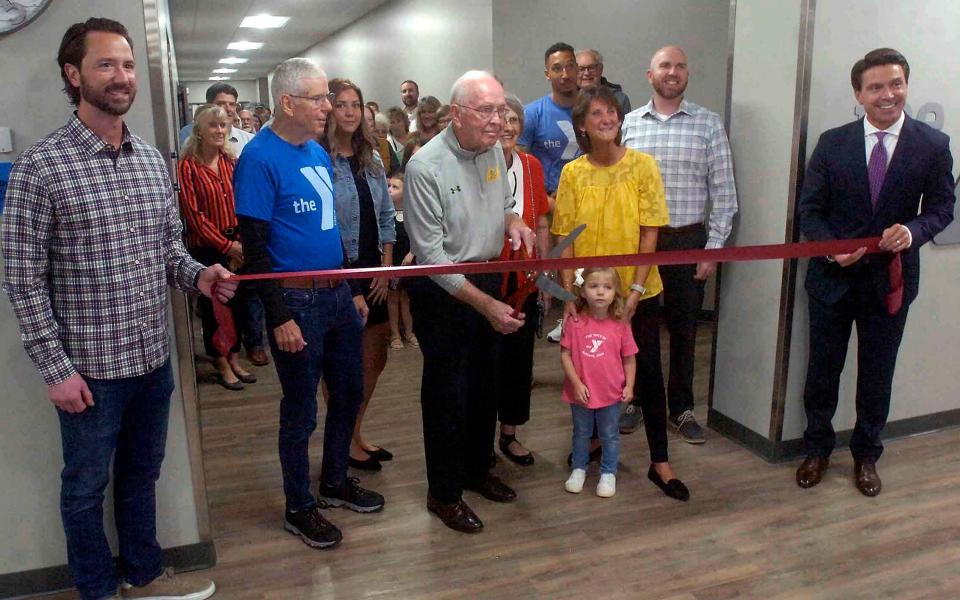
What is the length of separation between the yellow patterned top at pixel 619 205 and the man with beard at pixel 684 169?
0.47 m

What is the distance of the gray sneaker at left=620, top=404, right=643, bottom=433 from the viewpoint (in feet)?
12.4

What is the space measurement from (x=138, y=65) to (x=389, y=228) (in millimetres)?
1177

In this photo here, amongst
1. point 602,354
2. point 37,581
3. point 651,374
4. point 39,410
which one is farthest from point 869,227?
point 37,581

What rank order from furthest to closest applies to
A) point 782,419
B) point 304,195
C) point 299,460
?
1. point 782,419
2. point 299,460
3. point 304,195

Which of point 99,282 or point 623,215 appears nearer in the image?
point 99,282

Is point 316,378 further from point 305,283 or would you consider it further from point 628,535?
point 628,535

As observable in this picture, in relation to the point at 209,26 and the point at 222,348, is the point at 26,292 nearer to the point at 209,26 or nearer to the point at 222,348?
the point at 222,348

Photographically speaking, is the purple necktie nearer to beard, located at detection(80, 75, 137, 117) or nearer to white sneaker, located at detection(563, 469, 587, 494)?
white sneaker, located at detection(563, 469, 587, 494)

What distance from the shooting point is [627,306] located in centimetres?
308

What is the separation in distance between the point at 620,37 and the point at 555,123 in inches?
106

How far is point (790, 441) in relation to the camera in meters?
3.42

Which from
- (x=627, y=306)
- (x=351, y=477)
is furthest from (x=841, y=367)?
(x=351, y=477)

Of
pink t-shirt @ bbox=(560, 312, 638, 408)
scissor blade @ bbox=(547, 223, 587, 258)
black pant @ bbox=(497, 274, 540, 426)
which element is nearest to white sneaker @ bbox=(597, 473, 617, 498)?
pink t-shirt @ bbox=(560, 312, 638, 408)

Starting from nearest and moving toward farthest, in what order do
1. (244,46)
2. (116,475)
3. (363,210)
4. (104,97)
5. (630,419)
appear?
(104,97)
(116,475)
(363,210)
(630,419)
(244,46)
